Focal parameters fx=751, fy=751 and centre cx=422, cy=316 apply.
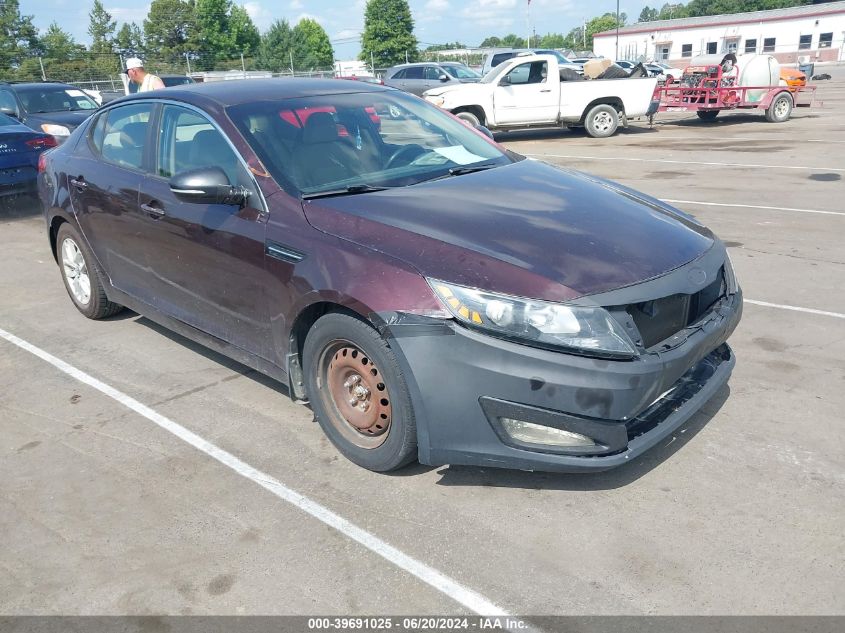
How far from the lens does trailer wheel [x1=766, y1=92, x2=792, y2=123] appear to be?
19484 millimetres

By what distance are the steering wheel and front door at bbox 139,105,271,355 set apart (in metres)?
0.81

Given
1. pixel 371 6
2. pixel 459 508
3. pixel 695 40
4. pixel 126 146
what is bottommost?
pixel 459 508

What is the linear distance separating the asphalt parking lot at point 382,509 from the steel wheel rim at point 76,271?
686mm

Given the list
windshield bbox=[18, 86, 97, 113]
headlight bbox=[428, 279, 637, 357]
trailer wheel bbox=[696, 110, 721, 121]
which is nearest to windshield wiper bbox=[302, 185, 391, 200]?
headlight bbox=[428, 279, 637, 357]

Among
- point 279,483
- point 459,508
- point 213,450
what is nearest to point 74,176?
point 213,450

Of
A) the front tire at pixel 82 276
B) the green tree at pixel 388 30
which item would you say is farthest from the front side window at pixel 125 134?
the green tree at pixel 388 30

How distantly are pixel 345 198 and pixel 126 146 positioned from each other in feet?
6.73

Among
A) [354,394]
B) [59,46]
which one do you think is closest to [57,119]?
[354,394]

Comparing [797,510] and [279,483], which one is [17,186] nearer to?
[279,483]

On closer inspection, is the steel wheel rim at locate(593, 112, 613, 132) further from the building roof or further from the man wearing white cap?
the building roof

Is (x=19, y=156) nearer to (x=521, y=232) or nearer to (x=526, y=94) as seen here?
(x=521, y=232)

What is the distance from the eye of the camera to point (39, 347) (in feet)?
17.8

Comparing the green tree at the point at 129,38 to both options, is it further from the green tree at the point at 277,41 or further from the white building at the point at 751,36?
the white building at the point at 751,36

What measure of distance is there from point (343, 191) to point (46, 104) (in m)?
13.1
